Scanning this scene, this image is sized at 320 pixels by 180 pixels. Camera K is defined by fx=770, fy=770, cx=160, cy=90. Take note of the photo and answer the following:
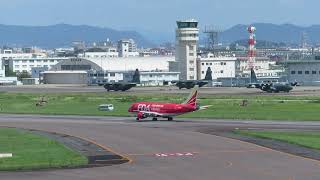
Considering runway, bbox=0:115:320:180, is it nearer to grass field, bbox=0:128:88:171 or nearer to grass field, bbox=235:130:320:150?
grass field, bbox=0:128:88:171

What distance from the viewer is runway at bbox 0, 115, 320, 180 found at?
158 ft

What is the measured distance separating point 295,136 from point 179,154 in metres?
17.9

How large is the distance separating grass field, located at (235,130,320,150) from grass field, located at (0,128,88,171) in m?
19.5

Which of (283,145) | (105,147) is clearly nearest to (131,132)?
(105,147)

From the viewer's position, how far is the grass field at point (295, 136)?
6594cm

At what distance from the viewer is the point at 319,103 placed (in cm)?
12581

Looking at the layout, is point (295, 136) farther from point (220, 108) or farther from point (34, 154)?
point (220, 108)

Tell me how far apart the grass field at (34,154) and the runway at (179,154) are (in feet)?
10.2

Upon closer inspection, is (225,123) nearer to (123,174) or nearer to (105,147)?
(105,147)

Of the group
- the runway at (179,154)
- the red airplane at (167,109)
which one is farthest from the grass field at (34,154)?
the red airplane at (167,109)

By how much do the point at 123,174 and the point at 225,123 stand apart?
4370 cm

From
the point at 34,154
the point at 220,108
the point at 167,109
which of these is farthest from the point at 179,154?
the point at 220,108

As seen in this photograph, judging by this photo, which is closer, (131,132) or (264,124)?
(131,132)

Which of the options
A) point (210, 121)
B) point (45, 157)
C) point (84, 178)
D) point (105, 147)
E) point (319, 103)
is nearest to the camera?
point (84, 178)
